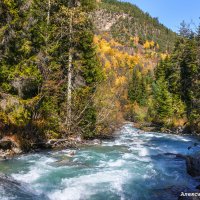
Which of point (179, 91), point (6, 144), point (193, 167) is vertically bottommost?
point (6, 144)

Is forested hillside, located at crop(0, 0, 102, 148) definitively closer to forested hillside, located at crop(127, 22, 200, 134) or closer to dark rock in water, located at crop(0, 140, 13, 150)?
dark rock in water, located at crop(0, 140, 13, 150)

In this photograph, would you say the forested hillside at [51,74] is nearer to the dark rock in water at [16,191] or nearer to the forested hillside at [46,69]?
the forested hillside at [46,69]

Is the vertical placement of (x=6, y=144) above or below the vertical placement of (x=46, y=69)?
below

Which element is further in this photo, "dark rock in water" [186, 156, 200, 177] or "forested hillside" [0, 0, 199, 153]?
"forested hillside" [0, 0, 199, 153]

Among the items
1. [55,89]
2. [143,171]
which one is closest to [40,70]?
[55,89]

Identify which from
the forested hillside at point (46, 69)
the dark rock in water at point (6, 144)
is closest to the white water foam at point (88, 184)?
the forested hillside at point (46, 69)

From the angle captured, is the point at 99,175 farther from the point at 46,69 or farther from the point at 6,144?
the point at 46,69

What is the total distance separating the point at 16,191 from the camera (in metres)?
12.0

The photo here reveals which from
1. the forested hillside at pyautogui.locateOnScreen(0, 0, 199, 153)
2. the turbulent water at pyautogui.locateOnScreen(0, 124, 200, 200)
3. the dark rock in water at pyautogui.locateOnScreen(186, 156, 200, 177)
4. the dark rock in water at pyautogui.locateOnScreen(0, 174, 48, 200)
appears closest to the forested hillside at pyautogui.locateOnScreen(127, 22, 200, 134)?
the forested hillside at pyautogui.locateOnScreen(0, 0, 199, 153)

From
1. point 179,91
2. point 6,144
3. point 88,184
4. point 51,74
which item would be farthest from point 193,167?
point 179,91

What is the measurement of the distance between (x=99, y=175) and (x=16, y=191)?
4.62 m

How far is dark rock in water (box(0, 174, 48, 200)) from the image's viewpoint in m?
11.5

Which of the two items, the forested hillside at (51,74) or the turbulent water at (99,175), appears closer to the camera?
the turbulent water at (99,175)

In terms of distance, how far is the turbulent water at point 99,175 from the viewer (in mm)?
12610
